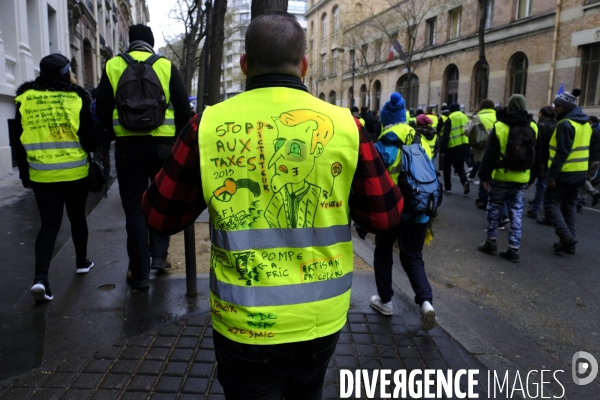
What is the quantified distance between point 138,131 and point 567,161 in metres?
5.38

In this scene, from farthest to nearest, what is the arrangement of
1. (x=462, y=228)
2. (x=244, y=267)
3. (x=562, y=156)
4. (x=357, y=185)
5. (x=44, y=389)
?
(x=462, y=228) < (x=562, y=156) < (x=44, y=389) < (x=357, y=185) < (x=244, y=267)

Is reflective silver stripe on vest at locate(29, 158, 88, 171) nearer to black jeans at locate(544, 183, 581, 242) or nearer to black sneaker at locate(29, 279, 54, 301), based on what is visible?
black sneaker at locate(29, 279, 54, 301)

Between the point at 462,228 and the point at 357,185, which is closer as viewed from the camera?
the point at 357,185

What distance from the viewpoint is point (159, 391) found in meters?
2.65

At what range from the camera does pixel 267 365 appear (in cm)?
152

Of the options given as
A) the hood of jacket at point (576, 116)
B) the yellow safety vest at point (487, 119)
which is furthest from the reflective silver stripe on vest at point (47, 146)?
the yellow safety vest at point (487, 119)

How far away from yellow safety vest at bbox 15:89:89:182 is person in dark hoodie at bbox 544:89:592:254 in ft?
18.7

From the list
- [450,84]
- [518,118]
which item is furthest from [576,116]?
[450,84]

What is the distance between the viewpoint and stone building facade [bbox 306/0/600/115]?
19891 mm

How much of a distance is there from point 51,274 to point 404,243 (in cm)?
333

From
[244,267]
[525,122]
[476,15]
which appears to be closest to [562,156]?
[525,122]

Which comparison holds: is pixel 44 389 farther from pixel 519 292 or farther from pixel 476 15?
pixel 476 15

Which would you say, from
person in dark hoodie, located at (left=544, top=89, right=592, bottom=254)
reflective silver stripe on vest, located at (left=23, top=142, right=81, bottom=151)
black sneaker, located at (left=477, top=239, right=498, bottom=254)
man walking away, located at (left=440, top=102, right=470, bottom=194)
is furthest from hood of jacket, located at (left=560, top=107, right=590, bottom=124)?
reflective silver stripe on vest, located at (left=23, top=142, right=81, bottom=151)

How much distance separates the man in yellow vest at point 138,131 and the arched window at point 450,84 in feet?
90.8
